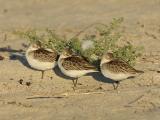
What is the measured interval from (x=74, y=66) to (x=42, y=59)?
0.81 m

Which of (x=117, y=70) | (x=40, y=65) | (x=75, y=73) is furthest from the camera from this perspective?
(x=40, y=65)

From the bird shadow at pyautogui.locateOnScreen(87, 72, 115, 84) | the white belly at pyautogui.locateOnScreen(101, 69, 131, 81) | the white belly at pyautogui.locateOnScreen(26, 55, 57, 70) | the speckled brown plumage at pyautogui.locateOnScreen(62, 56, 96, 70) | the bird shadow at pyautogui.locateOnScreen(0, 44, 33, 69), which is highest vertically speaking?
the speckled brown plumage at pyautogui.locateOnScreen(62, 56, 96, 70)

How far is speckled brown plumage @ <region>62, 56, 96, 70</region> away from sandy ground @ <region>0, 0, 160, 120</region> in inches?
13.9

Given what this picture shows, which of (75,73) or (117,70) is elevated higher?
(117,70)

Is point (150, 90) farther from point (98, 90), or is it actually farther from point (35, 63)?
point (35, 63)

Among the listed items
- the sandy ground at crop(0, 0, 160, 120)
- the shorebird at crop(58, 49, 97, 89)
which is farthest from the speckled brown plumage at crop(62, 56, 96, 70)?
the sandy ground at crop(0, 0, 160, 120)

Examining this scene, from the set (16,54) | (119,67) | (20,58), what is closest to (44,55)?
(20,58)

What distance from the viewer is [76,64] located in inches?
455

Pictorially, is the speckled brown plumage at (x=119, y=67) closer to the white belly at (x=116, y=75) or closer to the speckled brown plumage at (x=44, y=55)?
the white belly at (x=116, y=75)

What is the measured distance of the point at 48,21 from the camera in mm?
17828

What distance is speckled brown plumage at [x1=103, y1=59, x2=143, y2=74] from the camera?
1126cm

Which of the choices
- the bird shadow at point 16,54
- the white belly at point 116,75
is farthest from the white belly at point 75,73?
the bird shadow at point 16,54

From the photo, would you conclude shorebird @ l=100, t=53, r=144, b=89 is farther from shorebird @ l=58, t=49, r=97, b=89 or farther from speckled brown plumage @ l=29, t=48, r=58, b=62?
speckled brown plumage @ l=29, t=48, r=58, b=62

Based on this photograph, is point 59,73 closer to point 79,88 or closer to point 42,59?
point 42,59
